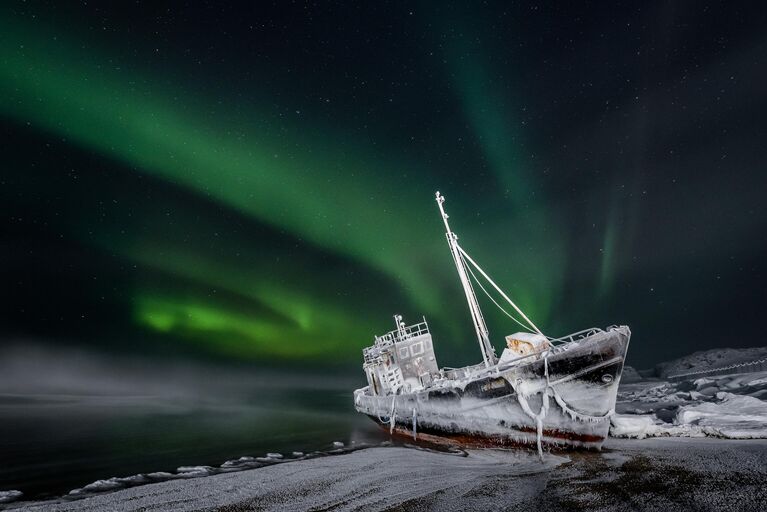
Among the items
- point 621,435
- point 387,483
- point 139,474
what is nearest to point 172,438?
point 139,474

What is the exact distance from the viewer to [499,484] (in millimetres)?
12000

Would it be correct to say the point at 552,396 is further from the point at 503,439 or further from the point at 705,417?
the point at 705,417

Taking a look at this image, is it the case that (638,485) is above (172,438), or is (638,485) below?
below

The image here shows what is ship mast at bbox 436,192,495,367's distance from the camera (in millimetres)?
23562

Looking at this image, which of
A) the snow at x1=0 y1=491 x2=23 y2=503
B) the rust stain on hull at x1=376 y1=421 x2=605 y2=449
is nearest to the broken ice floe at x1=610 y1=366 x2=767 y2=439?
the rust stain on hull at x1=376 y1=421 x2=605 y2=449

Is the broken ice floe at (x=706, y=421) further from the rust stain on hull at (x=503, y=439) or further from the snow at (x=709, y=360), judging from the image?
the snow at (x=709, y=360)

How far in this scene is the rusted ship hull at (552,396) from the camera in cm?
1678

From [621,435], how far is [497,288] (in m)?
10.7

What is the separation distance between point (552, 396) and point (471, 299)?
9.20 meters

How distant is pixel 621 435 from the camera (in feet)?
63.0

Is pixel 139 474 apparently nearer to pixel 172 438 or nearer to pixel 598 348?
pixel 172 438

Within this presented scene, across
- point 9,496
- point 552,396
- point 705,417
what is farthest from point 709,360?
point 9,496

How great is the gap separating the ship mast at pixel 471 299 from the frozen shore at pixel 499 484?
733 centimetres

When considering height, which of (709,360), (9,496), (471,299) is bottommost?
(709,360)
